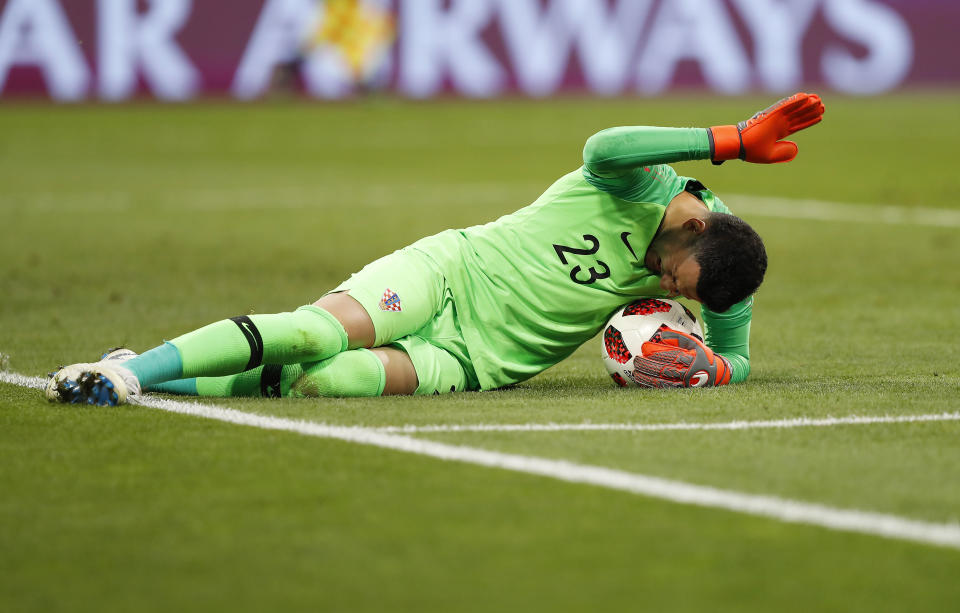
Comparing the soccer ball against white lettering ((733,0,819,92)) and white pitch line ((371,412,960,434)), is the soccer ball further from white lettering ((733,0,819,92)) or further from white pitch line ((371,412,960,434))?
white lettering ((733,0,819,92))

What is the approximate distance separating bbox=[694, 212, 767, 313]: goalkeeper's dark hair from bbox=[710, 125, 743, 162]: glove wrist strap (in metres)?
0.21

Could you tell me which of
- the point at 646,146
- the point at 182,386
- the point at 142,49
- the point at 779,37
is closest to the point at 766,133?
the point at 646,146

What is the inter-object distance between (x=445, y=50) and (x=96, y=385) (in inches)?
983

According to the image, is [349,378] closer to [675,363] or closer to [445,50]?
[675,363]

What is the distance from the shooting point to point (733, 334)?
5492 mm

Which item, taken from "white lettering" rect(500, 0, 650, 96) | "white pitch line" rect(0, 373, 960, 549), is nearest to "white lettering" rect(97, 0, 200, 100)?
"white lettering" rect(500, 0, 650, 96)

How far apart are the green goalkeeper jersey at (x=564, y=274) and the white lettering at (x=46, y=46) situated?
22303 mm

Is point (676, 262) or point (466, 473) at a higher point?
point (676, 262)

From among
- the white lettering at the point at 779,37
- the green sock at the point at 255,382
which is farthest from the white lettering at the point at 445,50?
the green sock at the point at 255,382

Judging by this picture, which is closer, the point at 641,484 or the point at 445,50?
the point at 641,484

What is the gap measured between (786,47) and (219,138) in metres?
13.3

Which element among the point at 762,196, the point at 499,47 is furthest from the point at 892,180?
the point at 499,47

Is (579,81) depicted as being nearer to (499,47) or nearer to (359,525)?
(499,47)

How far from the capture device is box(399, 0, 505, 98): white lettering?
28.4 metres
